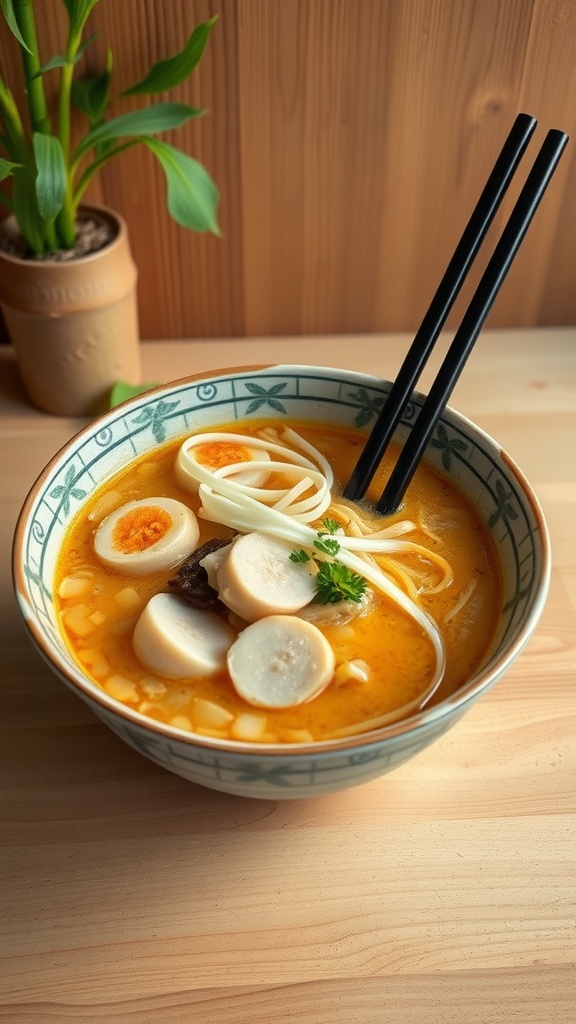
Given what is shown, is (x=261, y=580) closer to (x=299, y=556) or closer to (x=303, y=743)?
(x=299, y=556)

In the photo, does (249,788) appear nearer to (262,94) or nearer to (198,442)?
(198,442)

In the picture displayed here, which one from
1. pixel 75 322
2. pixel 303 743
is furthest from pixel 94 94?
pixel 303 743

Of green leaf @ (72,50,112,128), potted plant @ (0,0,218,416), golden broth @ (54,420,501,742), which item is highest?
green leaf @ (72,50,112,128)

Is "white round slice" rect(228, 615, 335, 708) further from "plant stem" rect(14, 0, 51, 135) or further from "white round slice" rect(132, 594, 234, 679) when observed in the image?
"plant stem" rect(14, 0, 51, 135)

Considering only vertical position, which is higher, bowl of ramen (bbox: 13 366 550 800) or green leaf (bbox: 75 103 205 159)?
green leaf (bbox: 75 103 205 159)

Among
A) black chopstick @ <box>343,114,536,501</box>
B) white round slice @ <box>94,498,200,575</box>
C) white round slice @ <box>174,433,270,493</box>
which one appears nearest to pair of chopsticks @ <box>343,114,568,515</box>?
black chopstick @ <box>343,114,536,501</box>

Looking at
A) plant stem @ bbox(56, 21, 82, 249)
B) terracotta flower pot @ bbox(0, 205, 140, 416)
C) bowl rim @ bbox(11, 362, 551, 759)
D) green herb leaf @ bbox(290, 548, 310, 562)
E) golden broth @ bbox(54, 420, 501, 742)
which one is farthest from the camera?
terracotta flower pot @ bbox(0, 205, 140, 416)

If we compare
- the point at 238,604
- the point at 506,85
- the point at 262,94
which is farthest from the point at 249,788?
the point at 506,85
